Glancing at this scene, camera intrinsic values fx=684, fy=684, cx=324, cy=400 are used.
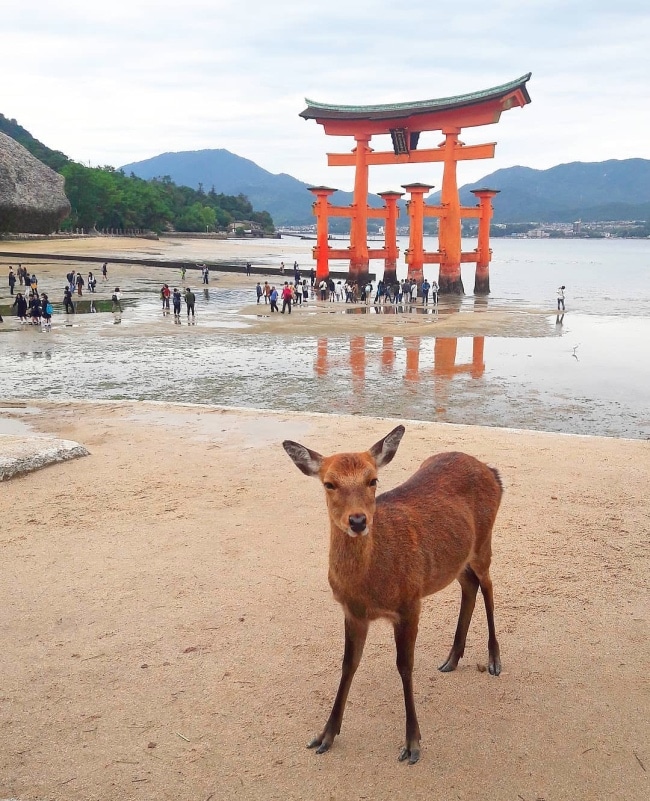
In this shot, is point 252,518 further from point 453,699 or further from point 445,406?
point 445,406

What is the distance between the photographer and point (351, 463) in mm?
3566

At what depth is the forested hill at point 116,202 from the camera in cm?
7850

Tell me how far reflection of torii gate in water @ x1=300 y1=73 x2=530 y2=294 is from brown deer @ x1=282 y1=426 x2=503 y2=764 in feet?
117

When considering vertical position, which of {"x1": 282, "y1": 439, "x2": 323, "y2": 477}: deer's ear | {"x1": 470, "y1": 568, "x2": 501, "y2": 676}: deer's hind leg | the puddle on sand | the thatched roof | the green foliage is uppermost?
the green foliage

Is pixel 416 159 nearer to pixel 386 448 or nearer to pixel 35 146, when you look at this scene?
pixel 386 448

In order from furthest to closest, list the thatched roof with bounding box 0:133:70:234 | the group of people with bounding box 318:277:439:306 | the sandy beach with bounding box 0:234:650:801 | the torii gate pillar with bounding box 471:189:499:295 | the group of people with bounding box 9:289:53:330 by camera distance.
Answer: the torii gate pillar with bounding box 471:189:499:295 → the group of people with bounding box 318:277:439:306 → the group of people with bounding box 9:289:53:330 → the thatched roof with bounding box 0:133:70:234 → the sandy beach with bounding box 0:234:650:801

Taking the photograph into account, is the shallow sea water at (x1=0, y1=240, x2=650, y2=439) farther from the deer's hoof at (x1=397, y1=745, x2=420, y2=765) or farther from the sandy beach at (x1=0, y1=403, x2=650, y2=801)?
the deer's hoof at (x1=397, y1=745, x2=420, y2=765)

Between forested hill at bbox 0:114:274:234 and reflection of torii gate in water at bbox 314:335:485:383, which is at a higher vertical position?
forested hill at bbox 0:114:274:234

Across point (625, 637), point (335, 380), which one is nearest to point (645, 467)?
point (625, 637)

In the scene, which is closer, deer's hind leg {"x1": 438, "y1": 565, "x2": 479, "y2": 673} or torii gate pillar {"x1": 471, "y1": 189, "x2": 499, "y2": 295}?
deer's hind leg {"x1": 438, "y1": 565, "x2": 479, "y2": 673}

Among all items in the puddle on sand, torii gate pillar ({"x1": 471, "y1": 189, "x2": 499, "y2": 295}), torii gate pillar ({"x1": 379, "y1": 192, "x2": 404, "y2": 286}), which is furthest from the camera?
torii gate pillar ({"x1": 379, "y1": 192, "x2": 404, "y2": 286})

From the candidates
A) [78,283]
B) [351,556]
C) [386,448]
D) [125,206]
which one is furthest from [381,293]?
[125,206]

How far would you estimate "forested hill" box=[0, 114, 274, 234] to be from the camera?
78.5 m

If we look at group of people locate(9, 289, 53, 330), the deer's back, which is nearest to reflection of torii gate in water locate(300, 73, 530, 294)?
group of people locate(9, 289, 53, 330)
